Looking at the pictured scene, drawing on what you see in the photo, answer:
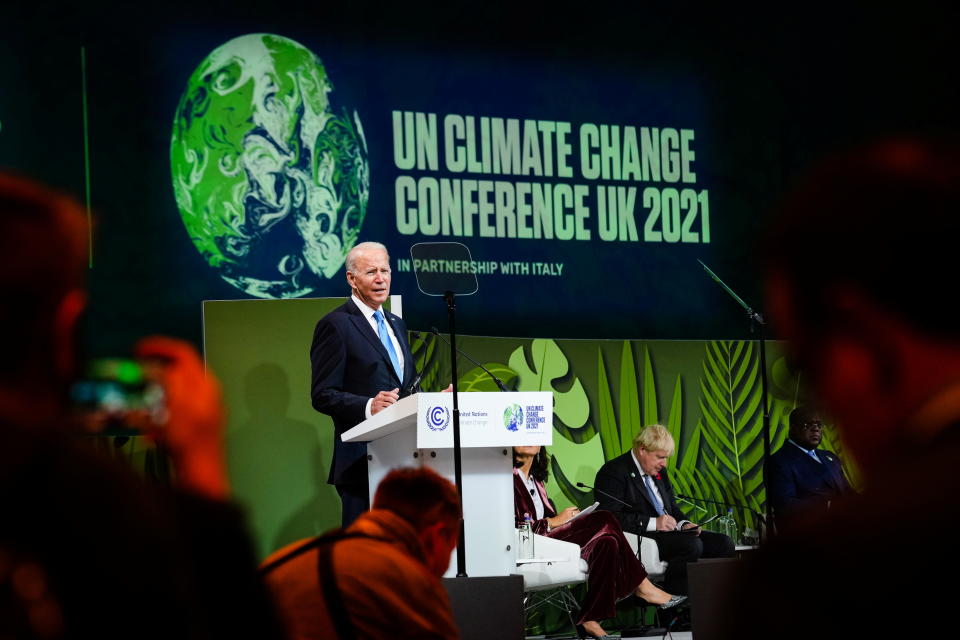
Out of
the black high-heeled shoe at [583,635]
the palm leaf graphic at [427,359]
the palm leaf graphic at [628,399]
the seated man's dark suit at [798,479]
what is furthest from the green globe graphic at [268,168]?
the seated man's dark suit at [798,479]

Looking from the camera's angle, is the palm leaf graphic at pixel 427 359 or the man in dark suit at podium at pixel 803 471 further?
the palm leaf graphic at pixel 427 359

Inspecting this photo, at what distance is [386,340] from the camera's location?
5348mm

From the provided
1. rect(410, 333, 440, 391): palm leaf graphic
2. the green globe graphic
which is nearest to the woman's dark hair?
rect(410, 333, 440, 391): palm leaf graphic

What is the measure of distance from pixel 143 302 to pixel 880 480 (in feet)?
21.5

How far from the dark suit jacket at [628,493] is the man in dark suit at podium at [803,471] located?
0.65 meters

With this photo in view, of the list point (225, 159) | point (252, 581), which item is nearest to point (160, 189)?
point (225, 159)

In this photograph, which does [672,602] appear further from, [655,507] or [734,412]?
[734,412]

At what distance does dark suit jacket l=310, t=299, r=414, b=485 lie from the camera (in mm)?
5125

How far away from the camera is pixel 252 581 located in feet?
3.19

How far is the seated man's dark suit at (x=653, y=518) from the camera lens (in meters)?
7.17

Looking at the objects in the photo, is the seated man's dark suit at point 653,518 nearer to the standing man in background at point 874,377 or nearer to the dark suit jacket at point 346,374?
the dark suit jacket at point 346,374

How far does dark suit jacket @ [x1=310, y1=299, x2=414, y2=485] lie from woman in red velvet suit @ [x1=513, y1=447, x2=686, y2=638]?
1826mm

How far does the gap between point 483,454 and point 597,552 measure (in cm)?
201

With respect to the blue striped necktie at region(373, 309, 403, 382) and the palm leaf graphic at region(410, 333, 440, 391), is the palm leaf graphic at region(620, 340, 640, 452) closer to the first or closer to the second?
the palm leaf graphic at region(410, 333, 440, 391)
